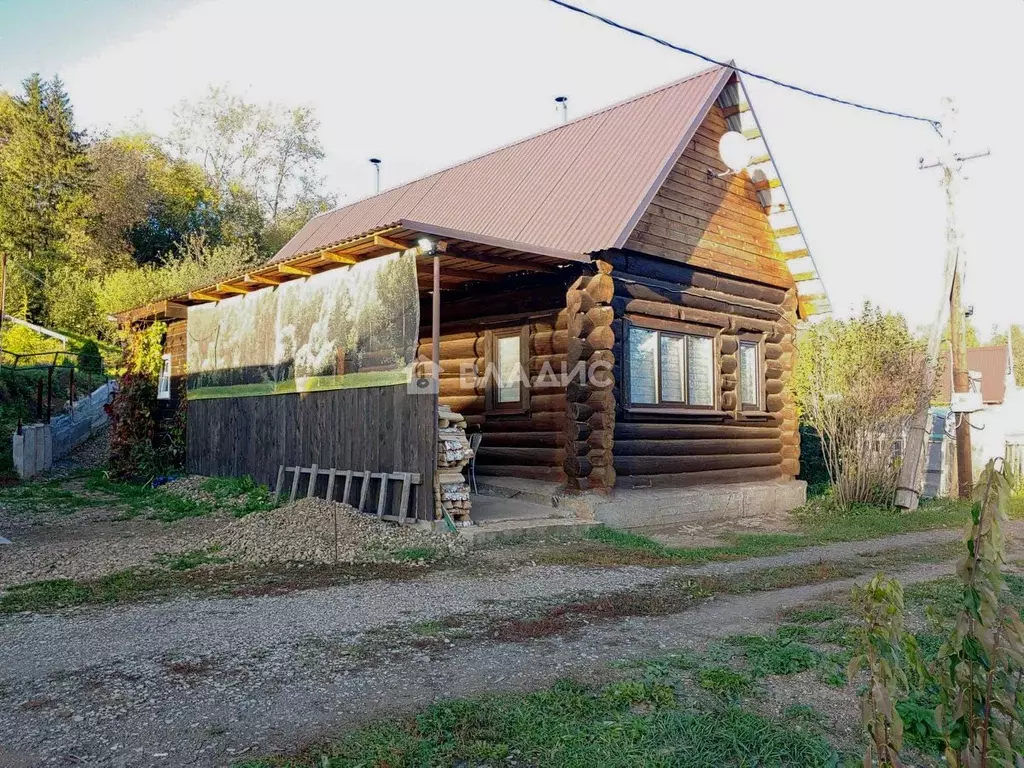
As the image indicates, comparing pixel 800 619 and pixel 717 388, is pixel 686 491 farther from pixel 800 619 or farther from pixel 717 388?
pixel 800 619

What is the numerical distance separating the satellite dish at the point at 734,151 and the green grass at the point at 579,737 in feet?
35.8

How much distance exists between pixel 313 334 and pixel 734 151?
7.28 metres

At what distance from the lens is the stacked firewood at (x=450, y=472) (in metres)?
9.62

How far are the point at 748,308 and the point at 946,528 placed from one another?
461 cm

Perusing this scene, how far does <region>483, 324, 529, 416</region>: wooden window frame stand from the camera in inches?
493

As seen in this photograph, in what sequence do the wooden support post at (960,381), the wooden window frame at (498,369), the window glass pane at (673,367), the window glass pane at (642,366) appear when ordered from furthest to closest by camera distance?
the wooden support post at (960,381) → the window glass pane at (673,367) → the wooden window frame at (498,369) → the window glass pane at (642,366)

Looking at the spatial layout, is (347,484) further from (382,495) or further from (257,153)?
(257,153)

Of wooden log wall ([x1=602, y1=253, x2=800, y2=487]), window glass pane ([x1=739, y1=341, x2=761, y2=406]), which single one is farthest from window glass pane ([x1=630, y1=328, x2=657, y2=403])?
window glass pane ([x1=739, y1=341, x2=761, y2=406])

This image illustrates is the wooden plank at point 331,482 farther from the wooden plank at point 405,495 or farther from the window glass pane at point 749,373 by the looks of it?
the window glass pane at point 749,373

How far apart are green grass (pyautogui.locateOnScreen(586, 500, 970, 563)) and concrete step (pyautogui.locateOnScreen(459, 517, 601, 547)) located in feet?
0.71

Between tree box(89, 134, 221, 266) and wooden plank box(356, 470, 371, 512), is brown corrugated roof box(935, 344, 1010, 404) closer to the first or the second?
tree box(89, 134, 221, 266)

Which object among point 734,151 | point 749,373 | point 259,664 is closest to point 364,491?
point 259,664

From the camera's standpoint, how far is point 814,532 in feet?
37.9

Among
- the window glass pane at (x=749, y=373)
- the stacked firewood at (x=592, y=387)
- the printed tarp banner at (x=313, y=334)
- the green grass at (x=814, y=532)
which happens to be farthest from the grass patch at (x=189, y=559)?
the window glass pane at (x=749, y=373)
